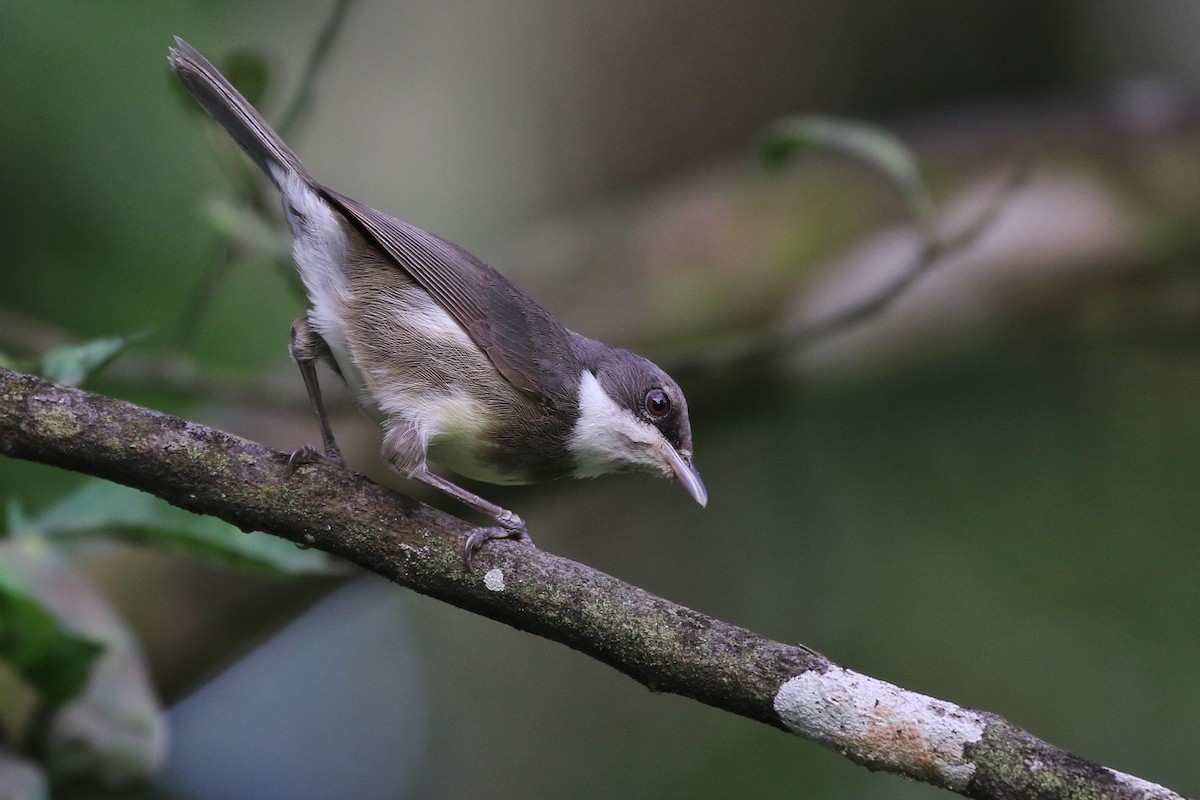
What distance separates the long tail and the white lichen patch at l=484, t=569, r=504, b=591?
1.47 m

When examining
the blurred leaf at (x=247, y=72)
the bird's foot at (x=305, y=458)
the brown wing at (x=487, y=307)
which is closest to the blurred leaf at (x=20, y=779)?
the bird's foot at (x=305, y=458)

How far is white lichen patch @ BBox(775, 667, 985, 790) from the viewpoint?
1902mm

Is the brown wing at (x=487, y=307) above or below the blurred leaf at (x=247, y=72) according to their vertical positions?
below

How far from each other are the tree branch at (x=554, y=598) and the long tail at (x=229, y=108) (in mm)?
1087

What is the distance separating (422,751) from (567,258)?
133 inches

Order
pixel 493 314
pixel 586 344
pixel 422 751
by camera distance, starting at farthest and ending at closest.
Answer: pixel 422 751, pixel 586 344, pixel 493 314

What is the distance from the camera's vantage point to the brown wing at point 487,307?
2921 millimetres

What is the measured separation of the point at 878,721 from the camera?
1940mm

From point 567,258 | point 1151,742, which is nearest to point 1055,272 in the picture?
point 567,258

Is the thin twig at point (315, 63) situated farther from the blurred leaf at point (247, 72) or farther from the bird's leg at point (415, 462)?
the bird's leg at point (415, 462)

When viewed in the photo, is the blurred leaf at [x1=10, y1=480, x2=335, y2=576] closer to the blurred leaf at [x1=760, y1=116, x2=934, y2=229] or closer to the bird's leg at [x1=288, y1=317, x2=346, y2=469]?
the bird's leg at [x1=288, y1=317, x2=346, y2=469]

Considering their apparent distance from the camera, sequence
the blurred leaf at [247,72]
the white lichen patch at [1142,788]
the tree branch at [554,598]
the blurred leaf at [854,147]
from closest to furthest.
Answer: the white lichen patch at [1142,788] < the tree branch at [554,598] < the blurred leaf at [247,72] < the blurred leaf at [854,147]

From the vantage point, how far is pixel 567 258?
5.75m

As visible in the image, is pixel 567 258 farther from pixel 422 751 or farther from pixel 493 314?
pixel 422 751
